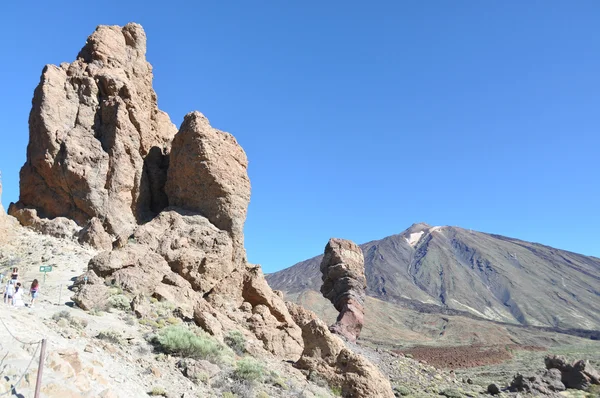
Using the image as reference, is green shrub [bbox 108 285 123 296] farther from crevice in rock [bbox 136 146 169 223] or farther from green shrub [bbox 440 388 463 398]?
green shrub [bbox 440 388 463 398]

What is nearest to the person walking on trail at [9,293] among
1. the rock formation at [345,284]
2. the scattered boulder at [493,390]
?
the rock formation at [345,284]

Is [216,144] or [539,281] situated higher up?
[539,281]

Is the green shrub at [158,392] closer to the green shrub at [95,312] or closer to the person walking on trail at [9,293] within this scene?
the green shrub at [95,312]

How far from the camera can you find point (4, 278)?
14.2 metres

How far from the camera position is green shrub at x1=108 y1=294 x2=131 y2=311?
42.1 feet

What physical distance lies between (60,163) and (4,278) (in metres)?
5.71

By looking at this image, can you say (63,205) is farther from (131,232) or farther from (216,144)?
(216,144)

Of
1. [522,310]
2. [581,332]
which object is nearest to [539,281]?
[522,310]

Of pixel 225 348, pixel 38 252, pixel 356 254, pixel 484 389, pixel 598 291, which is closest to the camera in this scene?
pixel 225 348

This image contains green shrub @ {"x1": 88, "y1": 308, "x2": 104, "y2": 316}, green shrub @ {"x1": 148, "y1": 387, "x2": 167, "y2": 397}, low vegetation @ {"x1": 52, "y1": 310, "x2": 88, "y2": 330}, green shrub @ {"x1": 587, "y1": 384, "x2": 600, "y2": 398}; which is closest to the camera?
green shrub @ {"x1": 148, "y1": 387, "x2": 167, "y2": 397}

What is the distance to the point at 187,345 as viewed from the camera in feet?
35.7

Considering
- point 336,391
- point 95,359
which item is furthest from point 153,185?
point 95,359

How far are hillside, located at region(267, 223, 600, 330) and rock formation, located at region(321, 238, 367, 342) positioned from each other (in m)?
82.4

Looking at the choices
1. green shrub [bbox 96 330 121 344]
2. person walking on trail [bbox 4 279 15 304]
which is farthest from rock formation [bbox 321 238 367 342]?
person walking on trail [bbox 4 279 15 304]
